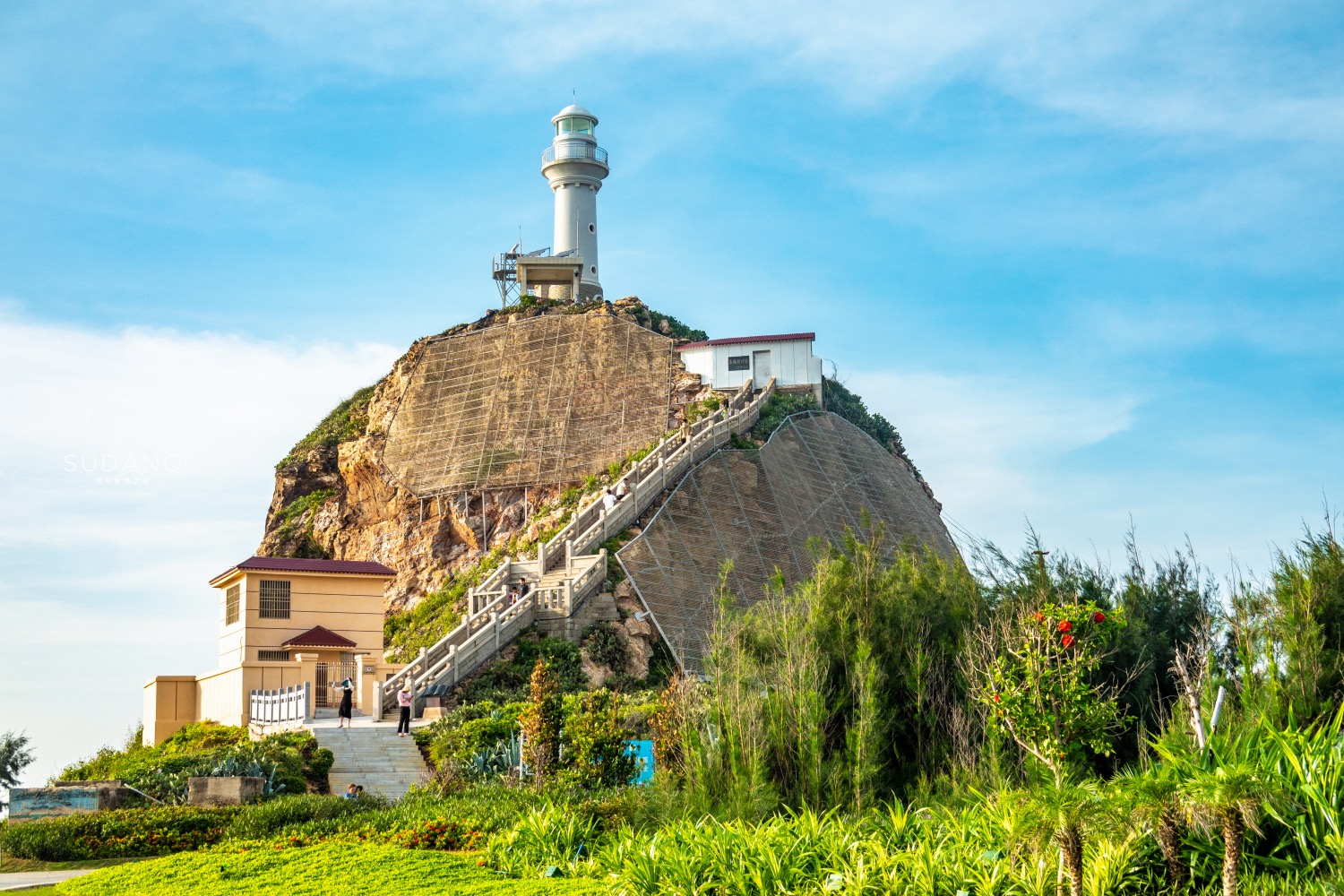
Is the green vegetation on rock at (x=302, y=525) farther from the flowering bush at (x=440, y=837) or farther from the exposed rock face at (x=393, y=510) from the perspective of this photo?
the flowering bush at (x=440, y=837)

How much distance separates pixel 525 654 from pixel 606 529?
6.52m

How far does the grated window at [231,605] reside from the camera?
1246 inches

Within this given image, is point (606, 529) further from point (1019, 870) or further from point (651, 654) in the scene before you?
point (1019, 870)

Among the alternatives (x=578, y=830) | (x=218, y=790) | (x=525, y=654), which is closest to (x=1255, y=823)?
(x=578, y=830)

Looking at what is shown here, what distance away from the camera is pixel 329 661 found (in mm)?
31625

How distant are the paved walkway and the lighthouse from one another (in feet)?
159

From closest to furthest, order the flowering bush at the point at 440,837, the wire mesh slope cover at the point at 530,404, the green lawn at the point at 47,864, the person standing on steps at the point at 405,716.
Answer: the flowering bush at the point at 440,837, the green lawn at the point at 47,864, the person standing on steps at the point at 405,716, the wire mesh slope cover at the point at 530,404

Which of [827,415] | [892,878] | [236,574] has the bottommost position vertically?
[892,878]

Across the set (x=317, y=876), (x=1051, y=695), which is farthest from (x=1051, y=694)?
(x=317, y=876)

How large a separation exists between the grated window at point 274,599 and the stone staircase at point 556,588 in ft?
10.5

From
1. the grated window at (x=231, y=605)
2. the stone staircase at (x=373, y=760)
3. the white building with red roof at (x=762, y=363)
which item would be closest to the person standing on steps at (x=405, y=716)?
the stone staircase at (x=373, y=760)

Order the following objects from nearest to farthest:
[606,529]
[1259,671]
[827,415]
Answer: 1. [1259,671]
2. [606,529]
3. [827,415]

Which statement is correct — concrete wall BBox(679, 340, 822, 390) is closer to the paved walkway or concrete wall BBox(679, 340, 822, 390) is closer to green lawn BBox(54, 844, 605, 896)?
green lawn BBox(54, 844, 605, 896)

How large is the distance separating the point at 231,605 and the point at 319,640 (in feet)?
8.08
